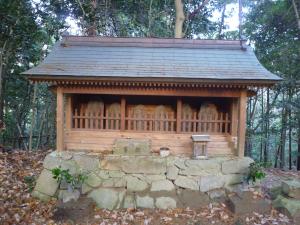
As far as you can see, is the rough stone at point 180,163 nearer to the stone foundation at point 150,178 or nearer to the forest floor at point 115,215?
the stone foundation at point 150,178

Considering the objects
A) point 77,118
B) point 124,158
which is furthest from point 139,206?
point 77,118

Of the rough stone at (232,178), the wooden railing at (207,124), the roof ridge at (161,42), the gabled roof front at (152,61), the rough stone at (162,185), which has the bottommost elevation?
the rough stone at (162,185)

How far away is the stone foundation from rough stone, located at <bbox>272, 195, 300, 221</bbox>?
2.98 feet

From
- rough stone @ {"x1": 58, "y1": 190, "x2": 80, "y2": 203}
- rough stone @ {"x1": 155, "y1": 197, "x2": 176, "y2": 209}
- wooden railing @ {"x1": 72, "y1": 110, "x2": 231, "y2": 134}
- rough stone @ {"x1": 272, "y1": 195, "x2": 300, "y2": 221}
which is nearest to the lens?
rough stone @ {"x1": 272, "y1": 195, "x2": 300, "y2": 221}

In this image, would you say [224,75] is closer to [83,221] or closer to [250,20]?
[83,221]

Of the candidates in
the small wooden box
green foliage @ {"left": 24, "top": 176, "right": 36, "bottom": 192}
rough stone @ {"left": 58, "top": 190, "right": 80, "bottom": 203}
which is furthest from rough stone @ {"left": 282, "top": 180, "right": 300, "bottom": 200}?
green foliage @ {"left": 24, "top": 176, "right": 36, "bottom": 192}

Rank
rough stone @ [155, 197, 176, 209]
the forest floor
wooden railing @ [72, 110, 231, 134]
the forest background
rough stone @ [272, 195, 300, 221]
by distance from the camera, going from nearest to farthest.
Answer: the forest floor
rough stone @ [272, 195, 300, 221]
rough stone @ [155, 197, 176, 209]
wooden railing @ [72, 110, 231, 134]
the forest background

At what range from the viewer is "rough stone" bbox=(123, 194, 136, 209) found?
6601mm

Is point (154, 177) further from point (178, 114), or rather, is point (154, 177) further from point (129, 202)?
point (178, 114)

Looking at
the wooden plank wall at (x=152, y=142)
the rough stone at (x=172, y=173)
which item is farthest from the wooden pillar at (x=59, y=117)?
the rough stone at (x=172, y=173)

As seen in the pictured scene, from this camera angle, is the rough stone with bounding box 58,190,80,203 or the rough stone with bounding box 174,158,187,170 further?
the rough stone with bounding box 174,158,187,170

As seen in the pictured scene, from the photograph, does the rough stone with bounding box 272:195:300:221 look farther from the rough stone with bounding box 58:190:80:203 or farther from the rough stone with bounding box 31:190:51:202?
the rough stone with bounding box 31:190:51:202

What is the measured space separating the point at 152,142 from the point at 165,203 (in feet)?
4.76

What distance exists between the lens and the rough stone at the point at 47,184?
677 cm
